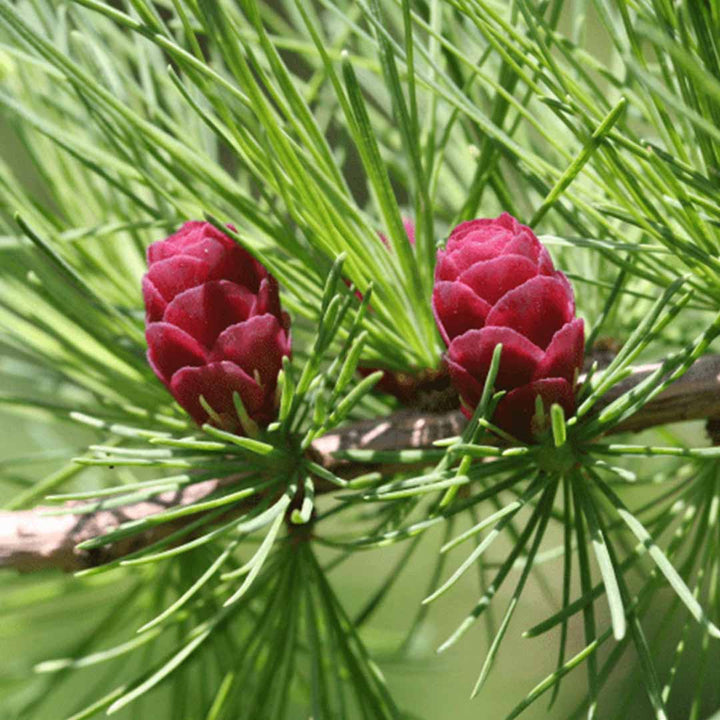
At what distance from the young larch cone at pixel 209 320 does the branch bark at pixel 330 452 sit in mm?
57

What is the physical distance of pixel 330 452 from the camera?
420mm

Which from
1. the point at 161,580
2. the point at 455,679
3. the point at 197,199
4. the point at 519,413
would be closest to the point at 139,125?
the point at 197,199

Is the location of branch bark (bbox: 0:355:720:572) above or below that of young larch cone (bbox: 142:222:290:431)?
below

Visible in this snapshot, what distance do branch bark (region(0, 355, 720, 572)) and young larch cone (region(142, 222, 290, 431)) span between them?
0.19ft

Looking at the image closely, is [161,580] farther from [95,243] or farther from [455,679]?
[455,679]

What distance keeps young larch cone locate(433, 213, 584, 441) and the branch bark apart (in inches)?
2.4

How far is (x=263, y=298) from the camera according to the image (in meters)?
0.38

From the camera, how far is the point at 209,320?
0.38 meters

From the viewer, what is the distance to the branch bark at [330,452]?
0.42 meters

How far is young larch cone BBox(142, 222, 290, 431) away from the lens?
1.23 feet

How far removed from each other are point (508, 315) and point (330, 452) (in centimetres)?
11

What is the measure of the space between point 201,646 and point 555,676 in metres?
0.19

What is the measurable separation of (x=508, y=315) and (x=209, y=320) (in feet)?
0.35

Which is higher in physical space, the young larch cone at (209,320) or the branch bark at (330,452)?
the young larch cone at (209,320)
